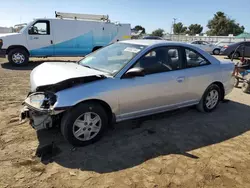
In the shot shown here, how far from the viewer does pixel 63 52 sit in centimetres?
1212

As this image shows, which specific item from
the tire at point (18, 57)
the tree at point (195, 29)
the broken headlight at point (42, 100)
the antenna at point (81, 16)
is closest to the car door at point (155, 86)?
the broken headlight at point (42, 100)

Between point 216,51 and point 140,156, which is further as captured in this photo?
point 216,51

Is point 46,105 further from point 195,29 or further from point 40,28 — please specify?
point 195,29

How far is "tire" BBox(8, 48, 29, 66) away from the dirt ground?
679 cm

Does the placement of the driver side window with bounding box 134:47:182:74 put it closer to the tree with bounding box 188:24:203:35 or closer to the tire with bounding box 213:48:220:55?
the tire with bounding box 213:48:220:55

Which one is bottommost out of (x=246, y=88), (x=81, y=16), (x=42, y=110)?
(x=246, y=88)

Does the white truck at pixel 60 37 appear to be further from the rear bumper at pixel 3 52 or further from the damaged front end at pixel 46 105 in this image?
the damaged front end at pixel 46 105

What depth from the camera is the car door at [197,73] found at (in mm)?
4688

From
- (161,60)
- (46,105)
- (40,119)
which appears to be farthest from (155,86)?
(40,119)

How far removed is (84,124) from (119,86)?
0.81 m

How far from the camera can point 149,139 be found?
155 inches

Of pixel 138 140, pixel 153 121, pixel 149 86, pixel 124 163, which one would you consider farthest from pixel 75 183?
pixel 153 121

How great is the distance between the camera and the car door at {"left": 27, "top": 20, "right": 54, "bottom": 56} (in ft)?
36.6

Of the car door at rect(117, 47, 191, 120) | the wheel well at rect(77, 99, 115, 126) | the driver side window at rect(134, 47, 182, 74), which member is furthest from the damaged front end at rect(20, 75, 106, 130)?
the driver side window at rect(134, 47, 182, 74)
